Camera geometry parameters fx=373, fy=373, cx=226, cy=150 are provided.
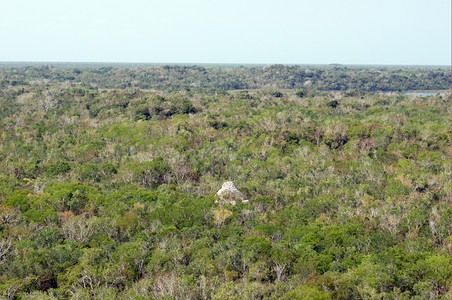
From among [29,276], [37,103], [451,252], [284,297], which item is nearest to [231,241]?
[284,297]

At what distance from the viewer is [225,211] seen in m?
41.3

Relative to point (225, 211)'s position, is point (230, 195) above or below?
above

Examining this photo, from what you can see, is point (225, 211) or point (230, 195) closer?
point (225, 211)

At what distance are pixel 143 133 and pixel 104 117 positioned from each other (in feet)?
84.5

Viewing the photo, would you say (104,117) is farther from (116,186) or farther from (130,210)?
(130,210)

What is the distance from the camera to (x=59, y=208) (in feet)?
142

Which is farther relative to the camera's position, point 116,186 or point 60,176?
point 60,176

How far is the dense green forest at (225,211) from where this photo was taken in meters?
27.7

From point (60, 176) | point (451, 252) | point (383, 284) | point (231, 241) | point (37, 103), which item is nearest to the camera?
point (383, 284)

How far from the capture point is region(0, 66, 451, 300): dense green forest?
90.8 ft

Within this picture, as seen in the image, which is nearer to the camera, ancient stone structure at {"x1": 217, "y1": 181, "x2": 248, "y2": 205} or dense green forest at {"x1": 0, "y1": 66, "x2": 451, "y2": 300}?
dense green forest at {"x1": 0, "y1": 66, "x2": 451, "y2": 300}

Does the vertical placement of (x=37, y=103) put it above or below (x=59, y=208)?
above

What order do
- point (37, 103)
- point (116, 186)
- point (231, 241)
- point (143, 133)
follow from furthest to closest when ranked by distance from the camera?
point (37, 103) → point (143, 133) → point (116, 186) → point (231, 241)

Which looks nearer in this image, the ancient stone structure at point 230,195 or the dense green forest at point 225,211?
the dense green forest at point 225,211
